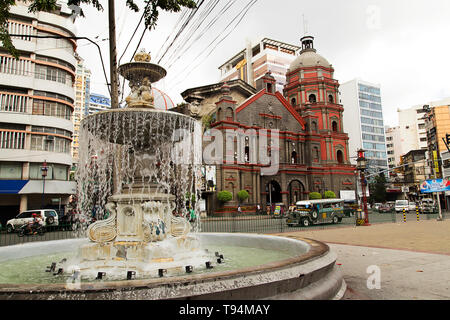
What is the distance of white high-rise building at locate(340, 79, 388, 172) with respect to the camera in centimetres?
7356

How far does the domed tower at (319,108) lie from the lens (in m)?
44.6

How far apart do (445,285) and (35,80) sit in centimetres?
3342

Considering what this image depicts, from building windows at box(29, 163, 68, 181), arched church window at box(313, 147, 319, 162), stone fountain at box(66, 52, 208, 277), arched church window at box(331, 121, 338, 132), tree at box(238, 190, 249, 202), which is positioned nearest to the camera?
stone fountain at box(66, 52, 208, 277)

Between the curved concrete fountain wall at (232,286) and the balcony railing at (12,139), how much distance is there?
1164 inches

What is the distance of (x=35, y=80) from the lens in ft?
93.4

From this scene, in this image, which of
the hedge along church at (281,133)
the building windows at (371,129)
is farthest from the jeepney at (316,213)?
the building windows at (371,129)

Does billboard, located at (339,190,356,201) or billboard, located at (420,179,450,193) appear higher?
billboard, located at (420,179,450,193)

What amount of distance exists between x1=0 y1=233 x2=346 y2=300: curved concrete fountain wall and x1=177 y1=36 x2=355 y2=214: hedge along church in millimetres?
29616

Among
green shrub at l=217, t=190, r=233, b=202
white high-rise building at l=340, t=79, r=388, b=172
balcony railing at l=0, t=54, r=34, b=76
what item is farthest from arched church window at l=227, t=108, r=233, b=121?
white high-rise building at l=340, t=79, r=388, b=172

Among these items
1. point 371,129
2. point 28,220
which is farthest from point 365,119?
point 28,220

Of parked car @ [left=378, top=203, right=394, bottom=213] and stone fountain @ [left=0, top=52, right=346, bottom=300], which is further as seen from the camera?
parked car @ [left=378, top=203, right=394, bottom=213]

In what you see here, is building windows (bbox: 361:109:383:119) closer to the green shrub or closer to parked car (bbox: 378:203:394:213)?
parked car (bbox: 378:203:394:213)

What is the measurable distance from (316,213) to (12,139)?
1057 inches
